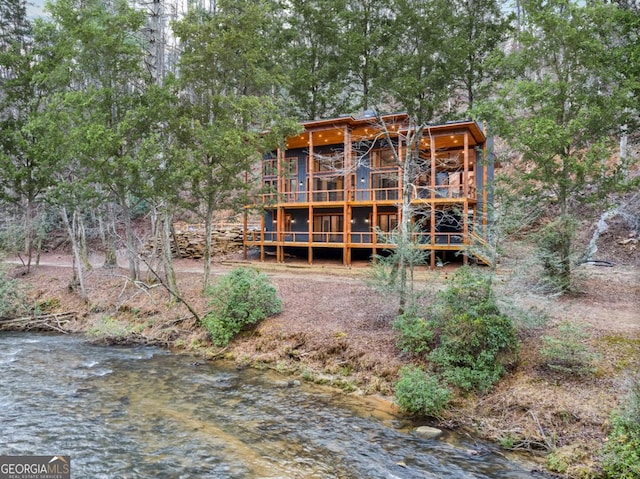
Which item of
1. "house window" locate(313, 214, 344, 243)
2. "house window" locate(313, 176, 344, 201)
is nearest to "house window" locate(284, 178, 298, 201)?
"house window" locate(313, 176, 344, 201)

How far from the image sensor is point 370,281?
34.9 ft

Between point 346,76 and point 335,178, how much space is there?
7.09m

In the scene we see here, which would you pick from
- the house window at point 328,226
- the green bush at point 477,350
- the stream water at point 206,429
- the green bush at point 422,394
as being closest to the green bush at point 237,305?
the stream water at point 206,429

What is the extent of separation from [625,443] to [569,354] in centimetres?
200

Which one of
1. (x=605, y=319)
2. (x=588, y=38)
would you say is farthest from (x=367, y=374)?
(x=588, y=38)

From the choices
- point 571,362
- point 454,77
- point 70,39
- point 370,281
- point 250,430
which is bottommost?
point 250,430

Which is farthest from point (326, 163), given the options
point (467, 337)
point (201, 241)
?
point (467, 337)

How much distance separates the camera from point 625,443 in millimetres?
5438

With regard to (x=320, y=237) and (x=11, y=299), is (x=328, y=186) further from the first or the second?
(x=11, y=299)

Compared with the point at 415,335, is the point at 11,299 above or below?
below

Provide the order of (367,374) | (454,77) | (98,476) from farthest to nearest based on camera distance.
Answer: (454,77) → (367,374) → (98,476)

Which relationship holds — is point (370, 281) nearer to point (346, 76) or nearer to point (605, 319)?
point (605, 319)

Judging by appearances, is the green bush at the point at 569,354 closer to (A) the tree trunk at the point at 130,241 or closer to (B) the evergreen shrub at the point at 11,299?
(A) the tree trunk at the point at 130,241

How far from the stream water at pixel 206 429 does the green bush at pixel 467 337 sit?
1546mm
